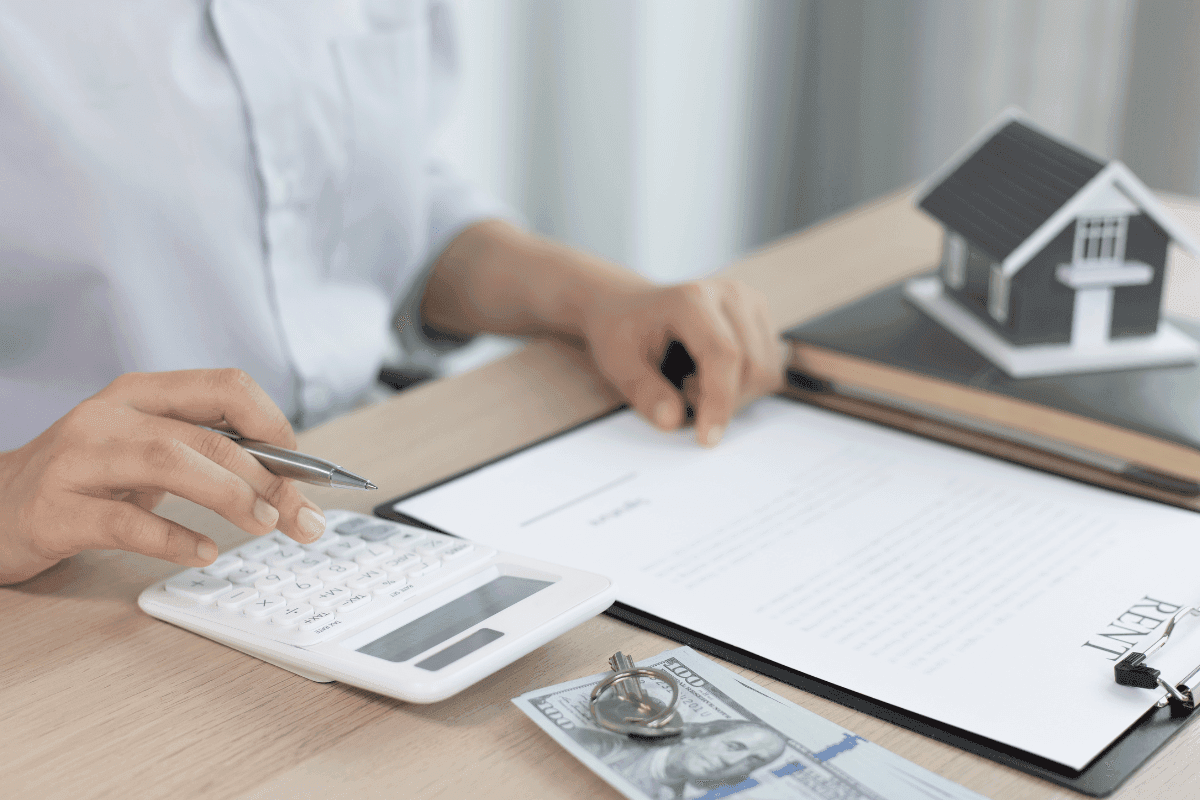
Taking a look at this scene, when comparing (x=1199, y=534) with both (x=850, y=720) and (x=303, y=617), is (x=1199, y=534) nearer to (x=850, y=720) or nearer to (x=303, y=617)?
(x=850, y=720)

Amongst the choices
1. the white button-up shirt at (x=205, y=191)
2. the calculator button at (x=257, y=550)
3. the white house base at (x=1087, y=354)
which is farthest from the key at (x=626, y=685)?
the white button-up shirt at (x=205, y=191)

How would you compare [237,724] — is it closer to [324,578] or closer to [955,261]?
[324,578]

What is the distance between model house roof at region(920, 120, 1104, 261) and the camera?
2.57 ft

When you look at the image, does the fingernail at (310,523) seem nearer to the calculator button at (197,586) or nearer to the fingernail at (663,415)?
the calculator button at (197,586)

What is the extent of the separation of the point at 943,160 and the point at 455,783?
2269mm

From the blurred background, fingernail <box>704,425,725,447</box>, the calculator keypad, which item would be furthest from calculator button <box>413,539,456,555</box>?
the blurred background

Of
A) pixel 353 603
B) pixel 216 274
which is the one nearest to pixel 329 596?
pixel 353 603

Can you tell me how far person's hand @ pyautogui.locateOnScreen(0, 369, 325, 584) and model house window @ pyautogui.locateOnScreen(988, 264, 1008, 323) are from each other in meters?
0.53

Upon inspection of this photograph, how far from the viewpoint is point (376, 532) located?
589 millimetres

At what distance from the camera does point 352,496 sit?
693 millimetres

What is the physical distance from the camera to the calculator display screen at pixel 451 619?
49cm

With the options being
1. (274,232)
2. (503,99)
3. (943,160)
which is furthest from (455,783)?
(943,160)

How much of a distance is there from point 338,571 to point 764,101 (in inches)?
90.5
